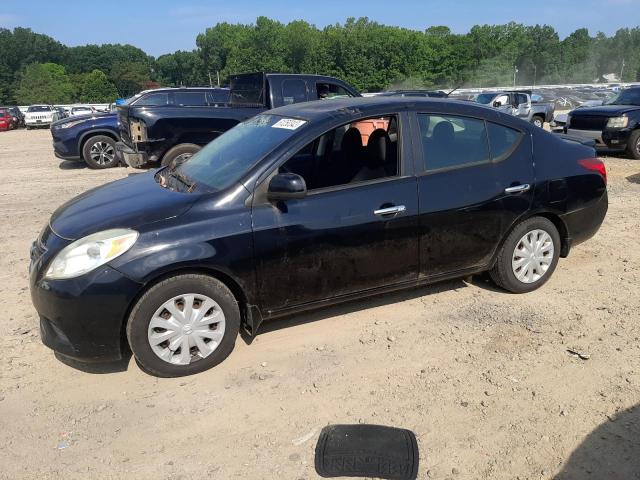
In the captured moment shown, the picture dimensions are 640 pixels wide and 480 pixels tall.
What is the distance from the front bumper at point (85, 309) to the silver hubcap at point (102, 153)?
9159 mm

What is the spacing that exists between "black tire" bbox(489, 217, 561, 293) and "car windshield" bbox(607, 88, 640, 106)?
10.1 meters

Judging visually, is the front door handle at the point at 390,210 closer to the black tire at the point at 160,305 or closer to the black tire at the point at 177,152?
the black tire at the point at 160,305

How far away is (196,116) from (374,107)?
618 cm

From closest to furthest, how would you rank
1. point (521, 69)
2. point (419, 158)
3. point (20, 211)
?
point (419, 158) < point (20, 211) < point (521, 69)

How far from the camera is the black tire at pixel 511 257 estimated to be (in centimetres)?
441

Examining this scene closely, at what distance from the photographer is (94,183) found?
10.2m

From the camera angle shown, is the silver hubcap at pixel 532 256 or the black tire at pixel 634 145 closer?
the silver hubcap at pixel 532 256

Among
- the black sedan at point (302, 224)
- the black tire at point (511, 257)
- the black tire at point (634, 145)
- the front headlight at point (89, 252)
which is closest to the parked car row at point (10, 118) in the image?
the black tire at point (634, 145)

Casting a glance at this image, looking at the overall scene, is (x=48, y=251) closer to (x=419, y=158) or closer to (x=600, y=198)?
(x=419, y=158)

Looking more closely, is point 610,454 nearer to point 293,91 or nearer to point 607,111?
point 293,91

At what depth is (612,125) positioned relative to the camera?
11.7 m

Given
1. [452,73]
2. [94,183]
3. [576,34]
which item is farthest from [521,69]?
[94,183]

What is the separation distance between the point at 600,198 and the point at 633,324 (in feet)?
4.05

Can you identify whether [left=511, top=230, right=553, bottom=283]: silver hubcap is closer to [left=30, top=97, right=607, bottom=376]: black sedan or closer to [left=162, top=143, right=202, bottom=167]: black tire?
[left=30, top=97, right=607, bottom=376]: black sedan
